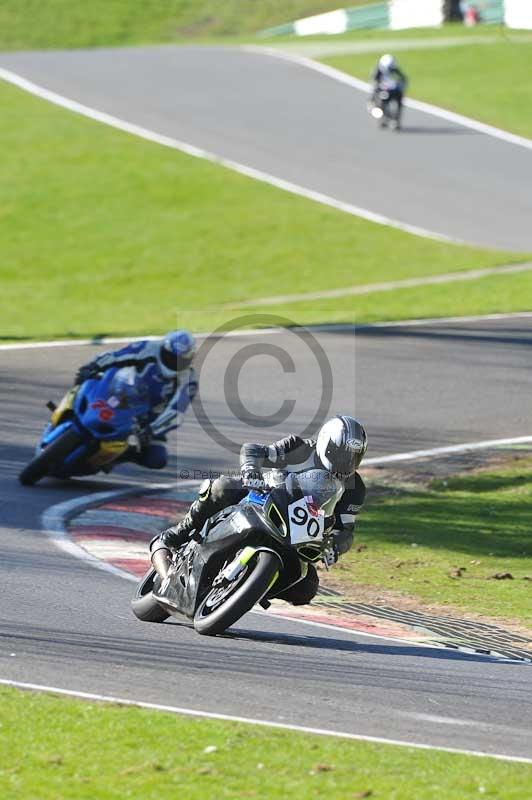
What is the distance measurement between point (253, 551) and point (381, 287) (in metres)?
20.0

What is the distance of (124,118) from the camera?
41.2 metres

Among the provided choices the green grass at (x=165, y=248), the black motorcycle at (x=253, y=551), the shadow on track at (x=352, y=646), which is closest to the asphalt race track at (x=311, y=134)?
the green grass at (x=165, y=248)

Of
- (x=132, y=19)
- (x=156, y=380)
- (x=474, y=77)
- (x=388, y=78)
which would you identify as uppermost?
(x=132, y=19)

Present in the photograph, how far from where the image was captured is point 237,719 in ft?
23.1

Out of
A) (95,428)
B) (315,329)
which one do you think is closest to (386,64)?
(315,329)

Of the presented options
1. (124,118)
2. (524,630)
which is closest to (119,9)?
(124,118)

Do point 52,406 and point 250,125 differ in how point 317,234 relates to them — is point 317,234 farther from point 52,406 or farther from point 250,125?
point 52,406

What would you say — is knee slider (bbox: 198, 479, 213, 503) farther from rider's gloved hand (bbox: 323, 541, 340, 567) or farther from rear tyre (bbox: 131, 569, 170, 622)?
rider's gloved hand (bbox: 323, 541, 340, 567)

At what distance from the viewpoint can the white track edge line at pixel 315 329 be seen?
71.6ft

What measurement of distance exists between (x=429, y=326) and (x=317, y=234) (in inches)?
377

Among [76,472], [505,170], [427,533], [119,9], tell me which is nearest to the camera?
[427,533]

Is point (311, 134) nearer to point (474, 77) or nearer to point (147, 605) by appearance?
point (474, 77)

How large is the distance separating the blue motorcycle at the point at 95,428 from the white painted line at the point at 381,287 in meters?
12.9

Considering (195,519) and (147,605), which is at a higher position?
(195,519)
